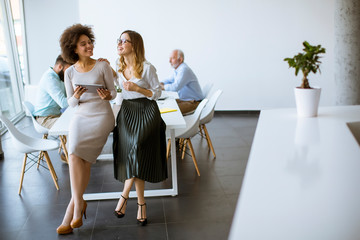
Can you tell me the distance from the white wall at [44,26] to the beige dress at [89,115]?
14.7 feet

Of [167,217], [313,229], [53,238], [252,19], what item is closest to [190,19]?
[252,19]

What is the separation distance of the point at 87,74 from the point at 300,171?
233 cm

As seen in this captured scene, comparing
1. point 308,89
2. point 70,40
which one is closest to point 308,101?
point 308,89

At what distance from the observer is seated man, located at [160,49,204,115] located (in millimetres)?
5629

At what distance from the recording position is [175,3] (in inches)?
289

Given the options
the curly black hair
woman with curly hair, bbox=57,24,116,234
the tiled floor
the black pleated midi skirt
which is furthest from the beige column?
the curly black hair

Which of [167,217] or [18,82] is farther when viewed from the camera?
[18,82]

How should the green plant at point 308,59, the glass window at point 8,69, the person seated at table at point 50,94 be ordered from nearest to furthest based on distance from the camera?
1. the green plant at point 308,59
2. the person seated at table at point 50,94
3. the glass window at point 8,69

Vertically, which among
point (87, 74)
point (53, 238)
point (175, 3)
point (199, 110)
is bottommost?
point (53, 238)

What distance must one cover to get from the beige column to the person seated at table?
3.55 metres

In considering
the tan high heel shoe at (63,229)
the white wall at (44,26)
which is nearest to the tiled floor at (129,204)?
the tan high heel shoe at (63,229)

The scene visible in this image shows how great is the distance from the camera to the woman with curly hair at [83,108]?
3.35 metres

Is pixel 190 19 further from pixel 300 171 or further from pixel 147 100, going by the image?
pixel 300 171

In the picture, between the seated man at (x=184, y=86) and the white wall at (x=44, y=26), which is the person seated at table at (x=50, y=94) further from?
the white wall at (x=44, y=26)
